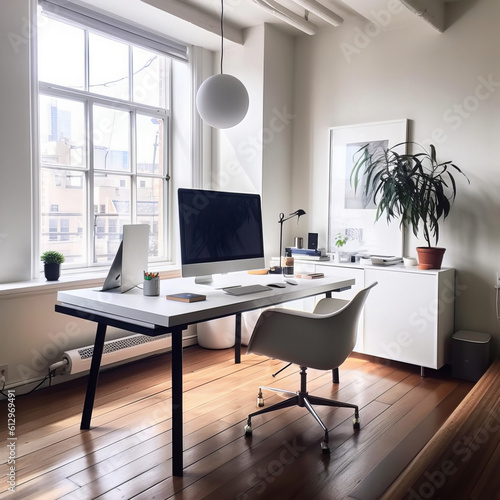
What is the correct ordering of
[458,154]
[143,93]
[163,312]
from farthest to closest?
[143,93] < [458,154] < [163,312]

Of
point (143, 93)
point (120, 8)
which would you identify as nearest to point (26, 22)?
point (120, 8)

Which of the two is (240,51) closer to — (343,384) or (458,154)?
(458,154)

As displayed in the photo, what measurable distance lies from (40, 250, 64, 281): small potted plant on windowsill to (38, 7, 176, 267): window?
30 centimetres

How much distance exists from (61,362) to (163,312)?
155 cm

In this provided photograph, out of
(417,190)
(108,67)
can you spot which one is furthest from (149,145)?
(417,190)

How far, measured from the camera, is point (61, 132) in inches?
145

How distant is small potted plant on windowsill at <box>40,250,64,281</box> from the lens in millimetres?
3359

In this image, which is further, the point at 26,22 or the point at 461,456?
the point at 26,22

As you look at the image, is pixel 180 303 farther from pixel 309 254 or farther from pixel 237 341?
pixel 309 254

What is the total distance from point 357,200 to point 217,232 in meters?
1.87

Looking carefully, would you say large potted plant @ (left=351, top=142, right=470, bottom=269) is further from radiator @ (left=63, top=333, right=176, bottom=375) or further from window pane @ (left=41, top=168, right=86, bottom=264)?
window pane @ (left=41, top=168, right=86, bottom=264)

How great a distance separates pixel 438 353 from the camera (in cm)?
358

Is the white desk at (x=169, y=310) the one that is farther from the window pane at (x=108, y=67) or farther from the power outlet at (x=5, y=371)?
the window pane at (x=108, y=67)

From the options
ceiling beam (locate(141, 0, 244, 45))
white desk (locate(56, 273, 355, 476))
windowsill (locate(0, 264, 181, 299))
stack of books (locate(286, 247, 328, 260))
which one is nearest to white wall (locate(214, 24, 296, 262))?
ceiling beam (locate(141, 0, 244, 45))
